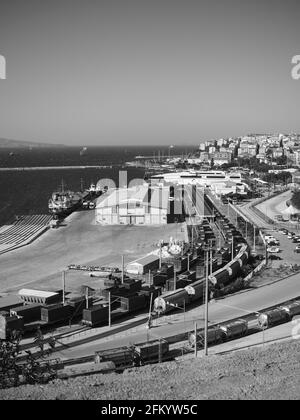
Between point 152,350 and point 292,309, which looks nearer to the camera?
point 152,350

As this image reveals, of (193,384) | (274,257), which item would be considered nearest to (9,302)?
(193,384)

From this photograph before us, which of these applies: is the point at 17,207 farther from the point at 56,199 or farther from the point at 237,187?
the point at 237,187

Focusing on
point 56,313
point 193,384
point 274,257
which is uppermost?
point 193,384

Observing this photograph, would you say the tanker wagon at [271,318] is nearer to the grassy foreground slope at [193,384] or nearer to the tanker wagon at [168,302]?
the tanker wagon at [168,302]

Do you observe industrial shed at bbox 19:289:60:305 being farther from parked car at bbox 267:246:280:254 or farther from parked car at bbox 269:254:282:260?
parked car at bbox 267:246:280:254

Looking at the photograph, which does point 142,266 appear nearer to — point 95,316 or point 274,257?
point 95,316

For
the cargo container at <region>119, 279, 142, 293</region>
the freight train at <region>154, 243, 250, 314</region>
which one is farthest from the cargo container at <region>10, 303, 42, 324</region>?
the freight train at <region>154, 243, 250, 314</region>

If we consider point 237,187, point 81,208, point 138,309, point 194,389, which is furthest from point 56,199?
point 194,389
